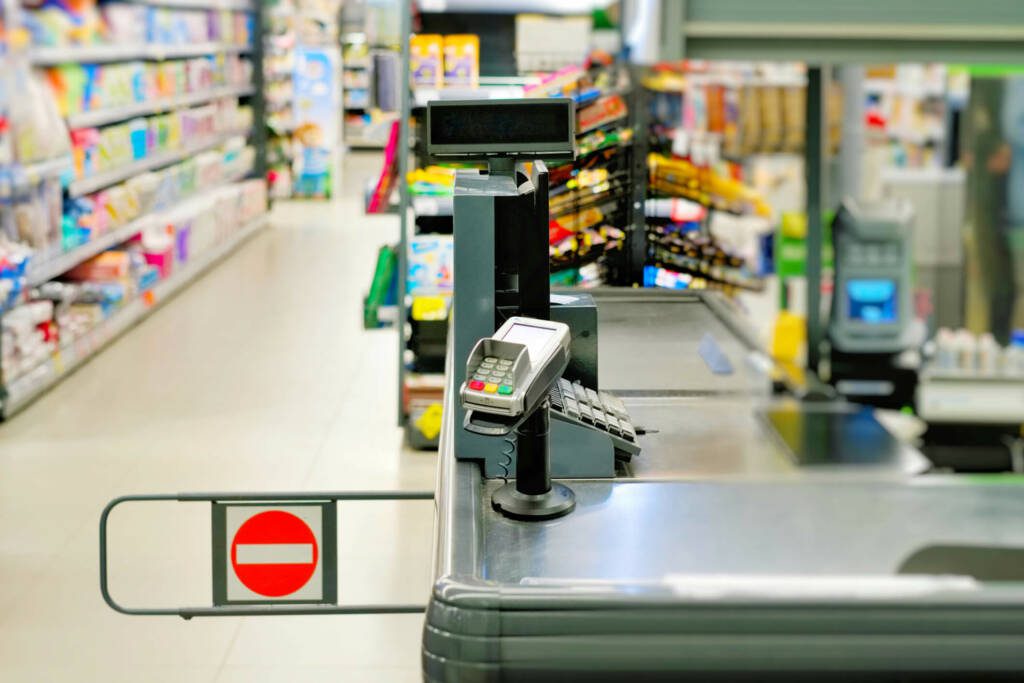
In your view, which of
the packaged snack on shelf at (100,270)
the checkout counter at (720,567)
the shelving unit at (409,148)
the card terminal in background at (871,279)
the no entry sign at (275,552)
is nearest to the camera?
the checkout counter at (720,567)

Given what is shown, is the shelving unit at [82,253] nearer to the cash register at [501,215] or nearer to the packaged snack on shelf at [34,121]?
the packaged snack on shelf at [34,121]

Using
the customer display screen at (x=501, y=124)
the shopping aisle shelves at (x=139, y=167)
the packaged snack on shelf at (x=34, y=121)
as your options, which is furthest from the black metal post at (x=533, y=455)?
the shopping aisle shelves at (x=139, y=167)

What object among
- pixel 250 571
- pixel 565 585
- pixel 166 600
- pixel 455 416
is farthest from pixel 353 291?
pixel 565 585

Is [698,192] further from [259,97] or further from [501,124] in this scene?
[259,97]

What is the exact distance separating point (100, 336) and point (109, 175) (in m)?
1.09

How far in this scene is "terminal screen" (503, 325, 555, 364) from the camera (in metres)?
1.70

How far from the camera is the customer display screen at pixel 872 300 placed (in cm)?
251

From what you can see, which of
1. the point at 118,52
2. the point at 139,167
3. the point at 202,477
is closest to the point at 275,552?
the point at 202,477

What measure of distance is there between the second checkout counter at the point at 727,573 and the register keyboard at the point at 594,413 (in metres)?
0.05

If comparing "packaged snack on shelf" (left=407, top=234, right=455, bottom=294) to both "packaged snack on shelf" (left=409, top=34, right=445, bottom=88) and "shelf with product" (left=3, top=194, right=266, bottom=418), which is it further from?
"shelf with product" (left=3, top=194, right=266, bottom=418)

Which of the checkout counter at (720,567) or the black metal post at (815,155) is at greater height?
the black metal post at (815,155)

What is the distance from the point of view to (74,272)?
23.5 ft

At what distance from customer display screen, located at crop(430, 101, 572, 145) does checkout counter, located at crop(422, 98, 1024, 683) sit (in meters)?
0.09

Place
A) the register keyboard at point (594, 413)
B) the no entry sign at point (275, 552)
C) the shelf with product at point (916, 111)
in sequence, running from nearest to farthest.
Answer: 1. the register keyboard at point (594, 413)
2. the no entry sign at point (275, 552)
3. the shelf with product at point (916, 111)
